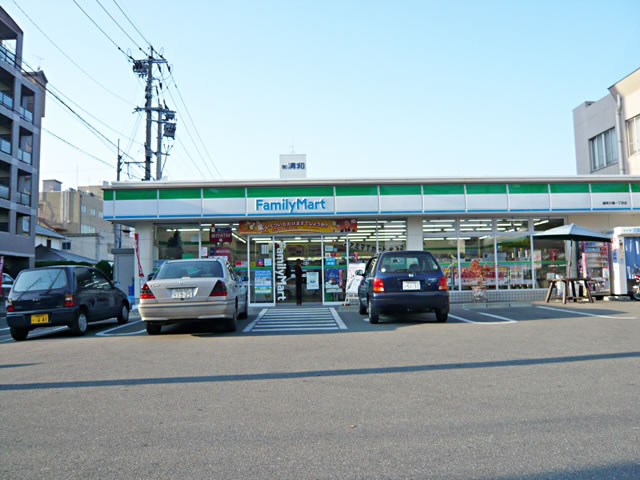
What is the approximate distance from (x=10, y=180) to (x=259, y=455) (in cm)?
4022

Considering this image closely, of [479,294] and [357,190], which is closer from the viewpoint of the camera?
[479,294]

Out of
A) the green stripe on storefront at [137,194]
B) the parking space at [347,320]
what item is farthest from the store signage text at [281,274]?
the green stripe on storefront at [137,194]

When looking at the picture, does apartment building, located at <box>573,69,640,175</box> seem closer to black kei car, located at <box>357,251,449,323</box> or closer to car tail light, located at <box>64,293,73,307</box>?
black kei car, located at <box>357,251,449,323</box>

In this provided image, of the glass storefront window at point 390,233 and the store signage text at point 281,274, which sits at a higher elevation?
the glass storefront window at point 390,233

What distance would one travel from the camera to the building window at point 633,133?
2464 cm

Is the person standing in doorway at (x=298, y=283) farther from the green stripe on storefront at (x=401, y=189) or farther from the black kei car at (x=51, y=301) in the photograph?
the black kei car at (x=51, y=301)

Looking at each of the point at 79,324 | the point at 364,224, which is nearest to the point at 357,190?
the point at 364,224

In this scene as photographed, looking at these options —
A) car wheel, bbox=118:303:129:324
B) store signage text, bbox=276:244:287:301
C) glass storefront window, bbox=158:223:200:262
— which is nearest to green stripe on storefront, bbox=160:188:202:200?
glass storefront window, bbox=158:223:200:262

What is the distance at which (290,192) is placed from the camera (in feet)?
58.4

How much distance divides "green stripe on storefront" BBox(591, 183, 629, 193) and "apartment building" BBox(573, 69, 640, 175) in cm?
734

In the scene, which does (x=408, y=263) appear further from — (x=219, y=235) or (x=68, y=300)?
(x=219, y=235)

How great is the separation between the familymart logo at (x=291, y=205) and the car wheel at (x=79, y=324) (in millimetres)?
7805

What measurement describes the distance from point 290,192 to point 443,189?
5.31m

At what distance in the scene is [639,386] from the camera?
5070 millimetres
